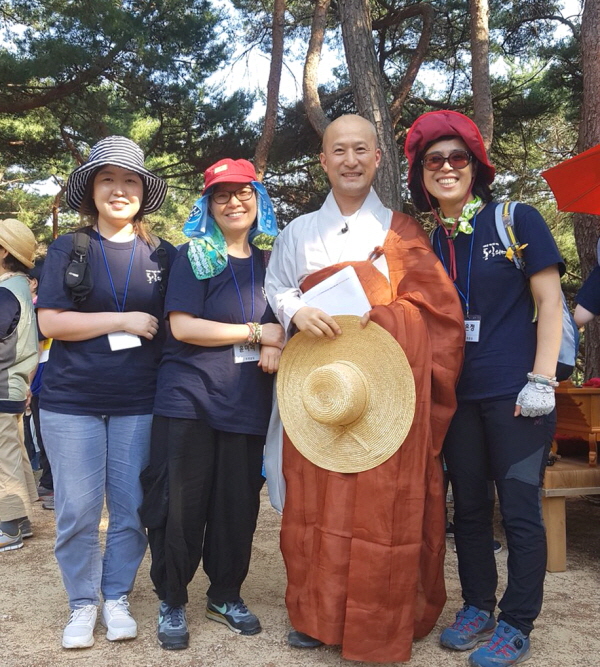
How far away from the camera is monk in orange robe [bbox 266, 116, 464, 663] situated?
2.44 metres

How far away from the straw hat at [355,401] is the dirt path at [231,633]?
755 mm

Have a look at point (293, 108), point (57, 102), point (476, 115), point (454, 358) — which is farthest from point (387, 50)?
point (454, 358)

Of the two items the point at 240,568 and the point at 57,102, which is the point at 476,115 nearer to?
the point at 57,102

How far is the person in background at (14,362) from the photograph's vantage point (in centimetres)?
388

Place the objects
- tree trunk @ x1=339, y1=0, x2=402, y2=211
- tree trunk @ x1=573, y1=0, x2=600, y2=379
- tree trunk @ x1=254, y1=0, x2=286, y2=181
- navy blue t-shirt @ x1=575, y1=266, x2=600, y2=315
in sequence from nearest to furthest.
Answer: navy blue t-shirt @ x1=575, y1=266, x2=600, y2=315 → tree trunk @ x1=339, y1=0, x2=402, y2=211 → tree trunk @ x1=573, y1=0, x2=600, y2=379 → tree trunk @ x1=254, y1=0, x2=286, y2=181

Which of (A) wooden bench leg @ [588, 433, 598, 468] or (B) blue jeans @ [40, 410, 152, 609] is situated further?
(A) wooden bench leg @ [588, 433, 598, 468]

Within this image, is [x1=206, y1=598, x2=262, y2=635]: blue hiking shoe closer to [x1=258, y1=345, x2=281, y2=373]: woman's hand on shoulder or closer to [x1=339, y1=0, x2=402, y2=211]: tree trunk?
[x1=258, y1=345, x2=281, y2=373]: woman's hand on shoulder

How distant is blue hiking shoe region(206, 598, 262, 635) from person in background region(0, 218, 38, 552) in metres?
1.72

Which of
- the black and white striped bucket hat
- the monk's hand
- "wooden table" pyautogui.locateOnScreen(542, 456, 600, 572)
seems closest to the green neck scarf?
the monk's hand

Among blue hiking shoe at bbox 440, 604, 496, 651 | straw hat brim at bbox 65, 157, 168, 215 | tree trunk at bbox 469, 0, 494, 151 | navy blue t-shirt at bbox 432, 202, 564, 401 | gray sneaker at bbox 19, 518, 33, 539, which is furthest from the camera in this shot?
tree trunk at bbox 469, 0, 494, 151

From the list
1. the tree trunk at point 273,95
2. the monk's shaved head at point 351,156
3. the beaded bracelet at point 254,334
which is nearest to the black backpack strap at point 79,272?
the beaded bracelet at point 254,334

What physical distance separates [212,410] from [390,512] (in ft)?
2.47

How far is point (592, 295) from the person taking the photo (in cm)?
318

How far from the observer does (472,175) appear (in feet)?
8.83
